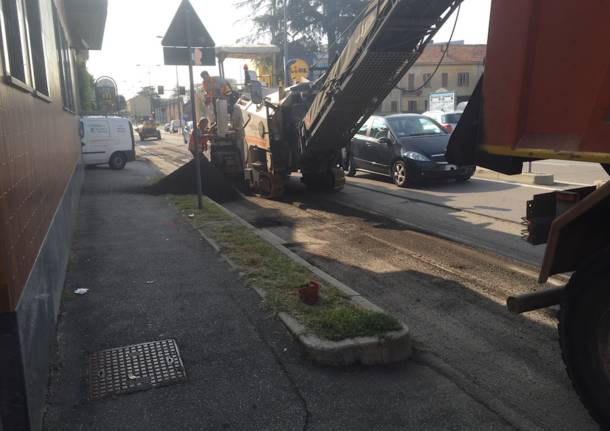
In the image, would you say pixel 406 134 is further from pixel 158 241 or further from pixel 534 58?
pixel 534 58

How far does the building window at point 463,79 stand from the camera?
2466 inches

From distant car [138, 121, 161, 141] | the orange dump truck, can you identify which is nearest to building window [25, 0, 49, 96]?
the orange dump truck

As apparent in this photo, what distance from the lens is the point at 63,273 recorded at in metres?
5.57

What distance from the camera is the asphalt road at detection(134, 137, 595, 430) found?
142 inches

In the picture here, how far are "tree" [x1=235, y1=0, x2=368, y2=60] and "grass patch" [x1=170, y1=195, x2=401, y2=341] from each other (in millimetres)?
27115

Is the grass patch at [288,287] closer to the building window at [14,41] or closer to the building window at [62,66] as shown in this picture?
the building window at [14,41]

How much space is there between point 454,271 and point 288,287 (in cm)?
216

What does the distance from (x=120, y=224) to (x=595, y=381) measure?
7489 millimetres

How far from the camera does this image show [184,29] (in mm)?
8930

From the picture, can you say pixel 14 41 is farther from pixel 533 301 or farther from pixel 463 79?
pixel 463 79

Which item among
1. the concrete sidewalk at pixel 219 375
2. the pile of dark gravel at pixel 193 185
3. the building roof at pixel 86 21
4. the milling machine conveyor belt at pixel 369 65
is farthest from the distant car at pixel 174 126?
the concrete sidewalk at pixel 219 375

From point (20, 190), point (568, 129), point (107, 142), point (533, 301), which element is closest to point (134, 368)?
point (20, 190)

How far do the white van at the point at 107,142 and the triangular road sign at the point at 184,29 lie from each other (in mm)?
11802

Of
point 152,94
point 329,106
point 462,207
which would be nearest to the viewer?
point 329,106
